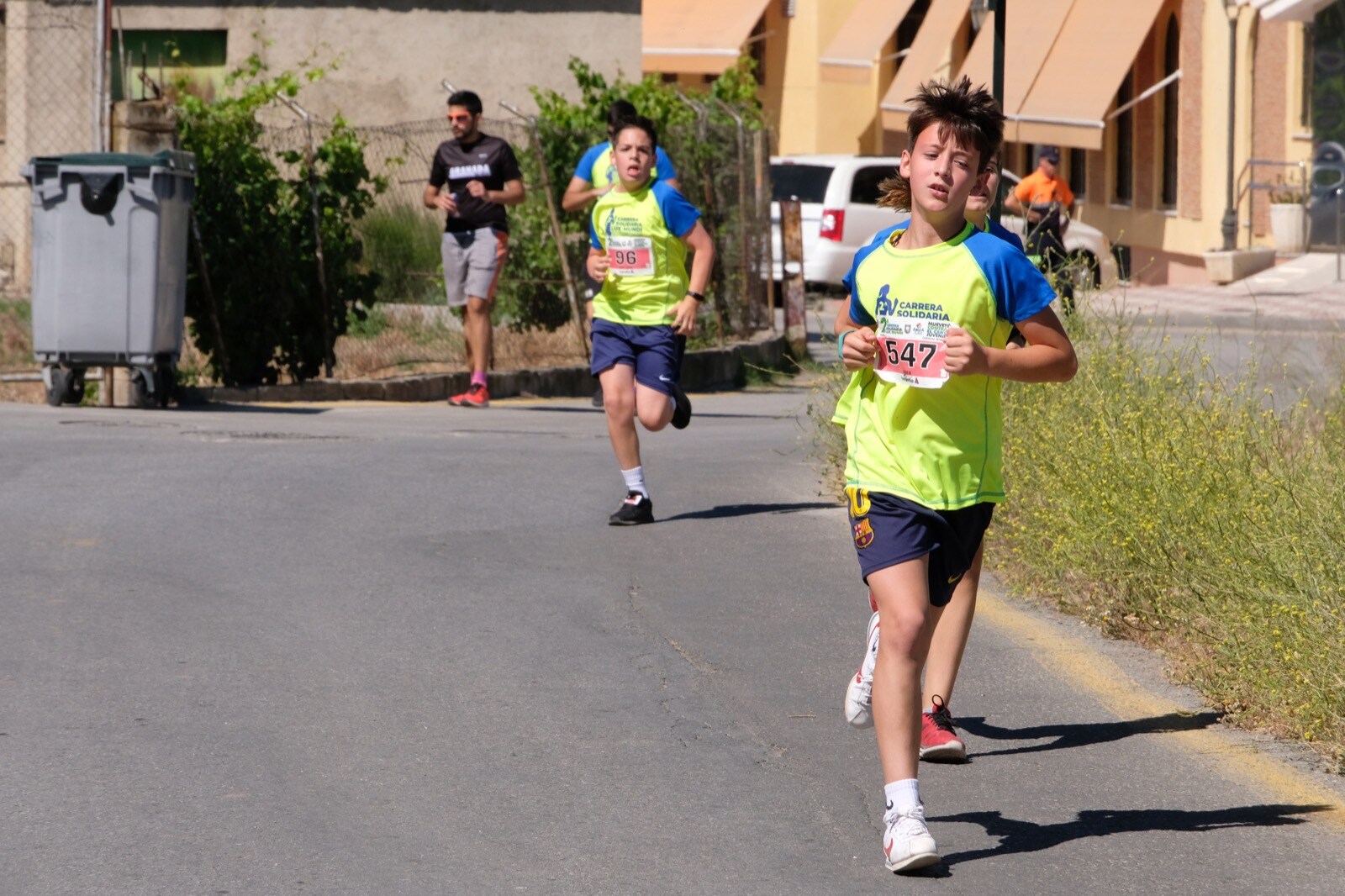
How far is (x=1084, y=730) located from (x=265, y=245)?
31.0 ft

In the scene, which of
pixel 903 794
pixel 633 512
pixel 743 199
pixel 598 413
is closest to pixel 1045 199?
pixel 743 199

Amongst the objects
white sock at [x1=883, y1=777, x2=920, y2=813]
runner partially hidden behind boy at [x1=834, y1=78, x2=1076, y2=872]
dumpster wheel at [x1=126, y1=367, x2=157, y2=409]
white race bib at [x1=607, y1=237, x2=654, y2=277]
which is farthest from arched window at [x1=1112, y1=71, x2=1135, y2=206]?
white sock at [x1=883, y1=777, x2=920, y2=813]

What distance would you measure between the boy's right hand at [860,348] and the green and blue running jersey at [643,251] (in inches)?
169

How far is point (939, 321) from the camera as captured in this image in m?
4.83

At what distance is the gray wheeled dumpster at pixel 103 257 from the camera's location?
502 inches

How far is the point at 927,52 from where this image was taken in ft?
118

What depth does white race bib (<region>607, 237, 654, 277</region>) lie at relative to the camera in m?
9.09

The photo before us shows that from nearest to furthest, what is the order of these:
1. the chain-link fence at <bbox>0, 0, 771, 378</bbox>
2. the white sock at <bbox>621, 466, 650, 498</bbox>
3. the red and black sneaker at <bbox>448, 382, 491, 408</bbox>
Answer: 1. the white sock at <bbox>621, 466, 650, 498</bbox>
2. the red and black sneaker at <bbox>448, 382, 491, 408</bbox>
3. the chain-link fence at <bbox>0, 0, 771, 378</bbox>

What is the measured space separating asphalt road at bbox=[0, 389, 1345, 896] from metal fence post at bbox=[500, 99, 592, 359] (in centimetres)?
693

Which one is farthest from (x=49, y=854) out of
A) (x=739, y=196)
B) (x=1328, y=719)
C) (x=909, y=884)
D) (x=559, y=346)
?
(x=739, y=196)

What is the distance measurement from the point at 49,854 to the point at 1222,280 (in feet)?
81.8

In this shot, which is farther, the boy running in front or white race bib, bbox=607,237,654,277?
white race bib, bbox=607,237,654,277

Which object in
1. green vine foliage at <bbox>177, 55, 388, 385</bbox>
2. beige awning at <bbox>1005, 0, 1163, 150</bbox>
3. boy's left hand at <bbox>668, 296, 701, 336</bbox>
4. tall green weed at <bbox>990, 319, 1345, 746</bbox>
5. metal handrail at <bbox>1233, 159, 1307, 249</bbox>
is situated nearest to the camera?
tall green weed at <bbox>990, 319, 1345, 746</bbox>

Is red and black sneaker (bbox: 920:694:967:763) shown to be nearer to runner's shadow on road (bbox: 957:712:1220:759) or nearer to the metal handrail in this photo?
runner's shadow on road (bbox: 957:712:1220:759)
